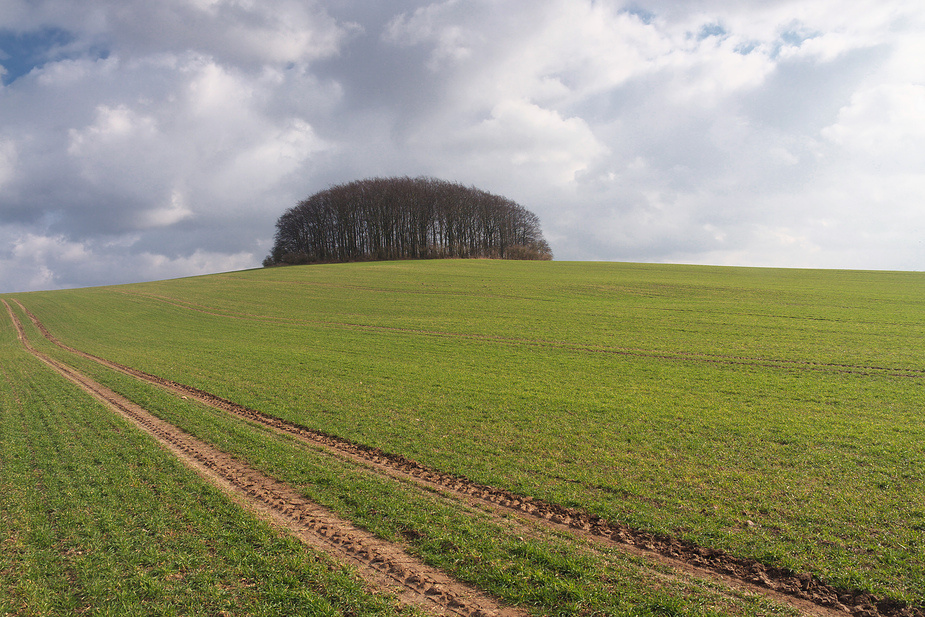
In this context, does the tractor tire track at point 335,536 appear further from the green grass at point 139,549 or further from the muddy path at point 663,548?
the muddy path at point 663,548

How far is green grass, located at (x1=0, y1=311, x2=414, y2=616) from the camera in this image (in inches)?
252

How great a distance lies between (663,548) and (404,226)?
99772 mm

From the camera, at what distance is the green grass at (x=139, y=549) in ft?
21.0

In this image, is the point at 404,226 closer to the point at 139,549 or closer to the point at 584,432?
the point at 584,432

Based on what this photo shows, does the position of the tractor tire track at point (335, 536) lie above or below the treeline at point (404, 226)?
below

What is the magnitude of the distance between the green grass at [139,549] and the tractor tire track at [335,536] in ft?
1.10

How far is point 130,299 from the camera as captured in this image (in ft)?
181

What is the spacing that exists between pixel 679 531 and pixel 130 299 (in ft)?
216

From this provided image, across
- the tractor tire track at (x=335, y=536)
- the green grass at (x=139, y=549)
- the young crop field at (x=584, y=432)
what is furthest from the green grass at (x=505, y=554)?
the green grass at (x=139, y=549)

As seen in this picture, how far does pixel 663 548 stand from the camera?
7555 mm

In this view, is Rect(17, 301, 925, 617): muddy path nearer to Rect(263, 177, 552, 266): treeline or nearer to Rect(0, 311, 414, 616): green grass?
Rect(0, 311, 414, 616): green grass

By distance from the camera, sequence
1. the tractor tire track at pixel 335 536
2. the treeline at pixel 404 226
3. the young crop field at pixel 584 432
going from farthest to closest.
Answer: the treeline at pixel 404 226 < the young crop field at pixel 584 432 < the tractor tire track at pixel 335 536

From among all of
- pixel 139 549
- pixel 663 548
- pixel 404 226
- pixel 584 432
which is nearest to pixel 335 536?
pixel 139 549

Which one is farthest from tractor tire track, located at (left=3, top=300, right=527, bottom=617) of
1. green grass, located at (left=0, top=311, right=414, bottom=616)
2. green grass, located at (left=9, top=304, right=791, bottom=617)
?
green grass, located at (left=0, top=311, right=414, bottom=616)
